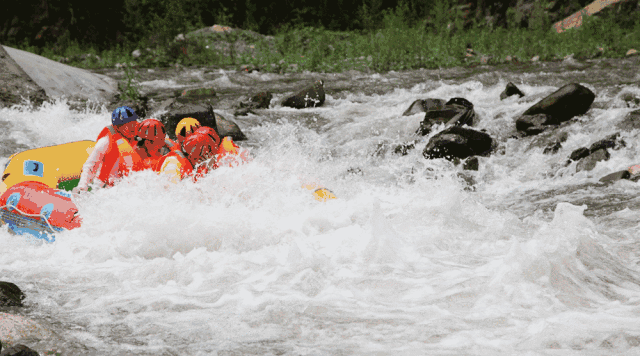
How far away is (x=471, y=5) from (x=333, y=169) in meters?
15.3

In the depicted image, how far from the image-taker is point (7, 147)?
23.3 ft

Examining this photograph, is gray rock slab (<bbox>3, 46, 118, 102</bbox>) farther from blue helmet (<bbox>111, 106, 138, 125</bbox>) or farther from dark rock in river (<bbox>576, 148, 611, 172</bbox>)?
dark rock in river (<bbox>576, 148, 611, 172</bbox>)

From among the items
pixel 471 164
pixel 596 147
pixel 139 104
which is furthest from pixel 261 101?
pixel 596 147

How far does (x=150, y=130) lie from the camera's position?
5.27 meters

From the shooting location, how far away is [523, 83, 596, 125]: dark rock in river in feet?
25.2

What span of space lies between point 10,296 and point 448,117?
6.24 metres

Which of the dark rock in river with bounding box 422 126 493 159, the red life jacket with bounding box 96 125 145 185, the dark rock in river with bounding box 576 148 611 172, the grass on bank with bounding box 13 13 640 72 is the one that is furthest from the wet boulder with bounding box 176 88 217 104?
the dark rock in river with bounding box 576 148 611 172

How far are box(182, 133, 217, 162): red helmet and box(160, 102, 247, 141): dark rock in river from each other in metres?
2.75

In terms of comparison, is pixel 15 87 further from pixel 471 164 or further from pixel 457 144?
pixel 471 164

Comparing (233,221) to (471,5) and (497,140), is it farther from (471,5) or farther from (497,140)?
(471,5)

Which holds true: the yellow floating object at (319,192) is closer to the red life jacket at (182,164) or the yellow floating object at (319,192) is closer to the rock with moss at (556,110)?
the red life jacket at (182,164)

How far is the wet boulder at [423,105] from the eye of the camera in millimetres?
8801

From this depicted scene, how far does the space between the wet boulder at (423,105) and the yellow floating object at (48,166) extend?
5.01 metres

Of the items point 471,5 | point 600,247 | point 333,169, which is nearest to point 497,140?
point 333,169
